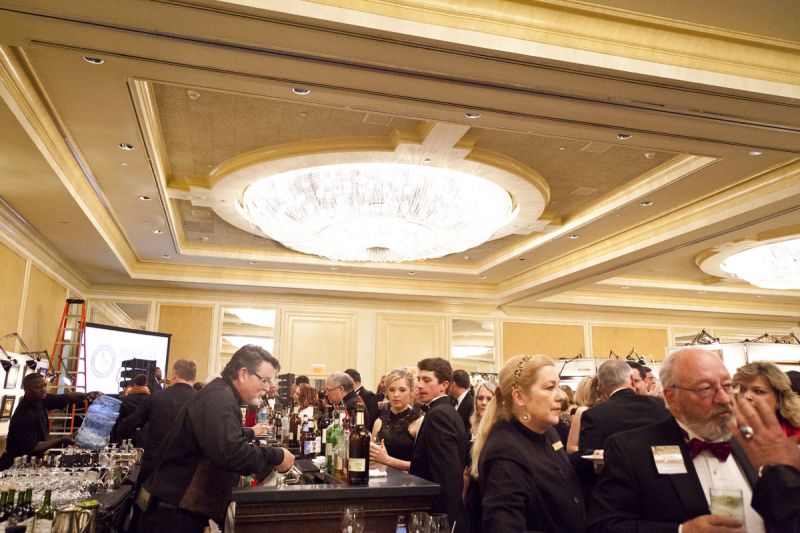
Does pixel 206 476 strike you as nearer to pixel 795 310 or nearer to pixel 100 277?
pixel 100 277

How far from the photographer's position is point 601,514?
1897mm

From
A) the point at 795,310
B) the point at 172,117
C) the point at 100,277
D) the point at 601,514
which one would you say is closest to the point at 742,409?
the point at 601,514

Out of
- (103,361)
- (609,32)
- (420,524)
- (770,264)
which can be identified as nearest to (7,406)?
(103,361)

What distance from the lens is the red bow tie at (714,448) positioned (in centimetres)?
183

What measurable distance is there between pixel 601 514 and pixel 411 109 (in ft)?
10.5

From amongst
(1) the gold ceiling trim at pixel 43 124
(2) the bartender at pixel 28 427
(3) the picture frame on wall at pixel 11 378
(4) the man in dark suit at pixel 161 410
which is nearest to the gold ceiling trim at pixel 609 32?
(1) the gold ceiling trim at pixel 43 124

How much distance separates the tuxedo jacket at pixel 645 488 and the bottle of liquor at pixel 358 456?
1.32 meters

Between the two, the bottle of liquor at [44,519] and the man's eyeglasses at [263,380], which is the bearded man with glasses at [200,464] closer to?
the man's eyeglasses at [263,380]

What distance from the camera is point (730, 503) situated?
5.20 feet

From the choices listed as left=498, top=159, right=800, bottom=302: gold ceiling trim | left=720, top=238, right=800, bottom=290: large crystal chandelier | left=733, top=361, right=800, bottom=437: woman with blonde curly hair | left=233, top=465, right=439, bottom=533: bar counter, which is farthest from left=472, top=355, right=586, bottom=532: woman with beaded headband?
left=720, top=238, right=800, bottom=290: large crystal chandelier

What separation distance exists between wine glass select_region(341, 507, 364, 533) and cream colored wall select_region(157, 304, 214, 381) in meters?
9.62

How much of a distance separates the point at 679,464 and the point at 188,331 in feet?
34.5

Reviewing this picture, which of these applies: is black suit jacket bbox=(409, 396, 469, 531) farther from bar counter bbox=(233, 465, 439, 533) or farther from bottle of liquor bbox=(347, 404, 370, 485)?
bottle of liquor bbox=(347, 404, 370, 485)

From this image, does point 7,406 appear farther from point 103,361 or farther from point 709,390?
point 709,390
